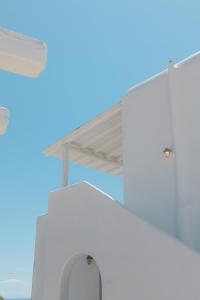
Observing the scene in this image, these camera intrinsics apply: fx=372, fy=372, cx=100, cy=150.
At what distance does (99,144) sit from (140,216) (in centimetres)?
426

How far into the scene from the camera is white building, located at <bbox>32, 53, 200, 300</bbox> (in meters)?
7.07

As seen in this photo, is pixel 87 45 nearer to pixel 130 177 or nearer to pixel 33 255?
pixel 130 177

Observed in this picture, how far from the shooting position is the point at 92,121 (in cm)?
1159

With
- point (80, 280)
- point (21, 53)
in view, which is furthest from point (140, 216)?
point (21, 53)

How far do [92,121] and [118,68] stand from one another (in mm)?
2492

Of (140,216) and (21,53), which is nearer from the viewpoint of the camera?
(21,53)

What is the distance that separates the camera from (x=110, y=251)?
26.5 feet

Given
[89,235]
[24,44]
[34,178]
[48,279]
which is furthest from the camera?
[34,178]

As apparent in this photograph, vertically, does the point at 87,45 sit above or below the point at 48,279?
above

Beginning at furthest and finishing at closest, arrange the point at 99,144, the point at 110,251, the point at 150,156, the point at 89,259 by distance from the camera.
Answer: the point at 99,144 < the point at 89,259 < the point at 150,156 < the point at 110,251

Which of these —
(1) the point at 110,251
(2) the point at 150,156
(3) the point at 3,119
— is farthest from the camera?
(2) the point at 150,156

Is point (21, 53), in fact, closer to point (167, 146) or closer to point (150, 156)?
point (167, 146)

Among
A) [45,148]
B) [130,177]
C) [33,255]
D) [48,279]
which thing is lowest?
[48,279]


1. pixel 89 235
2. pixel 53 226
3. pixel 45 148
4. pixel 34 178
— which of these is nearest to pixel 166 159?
pixel 89 235
